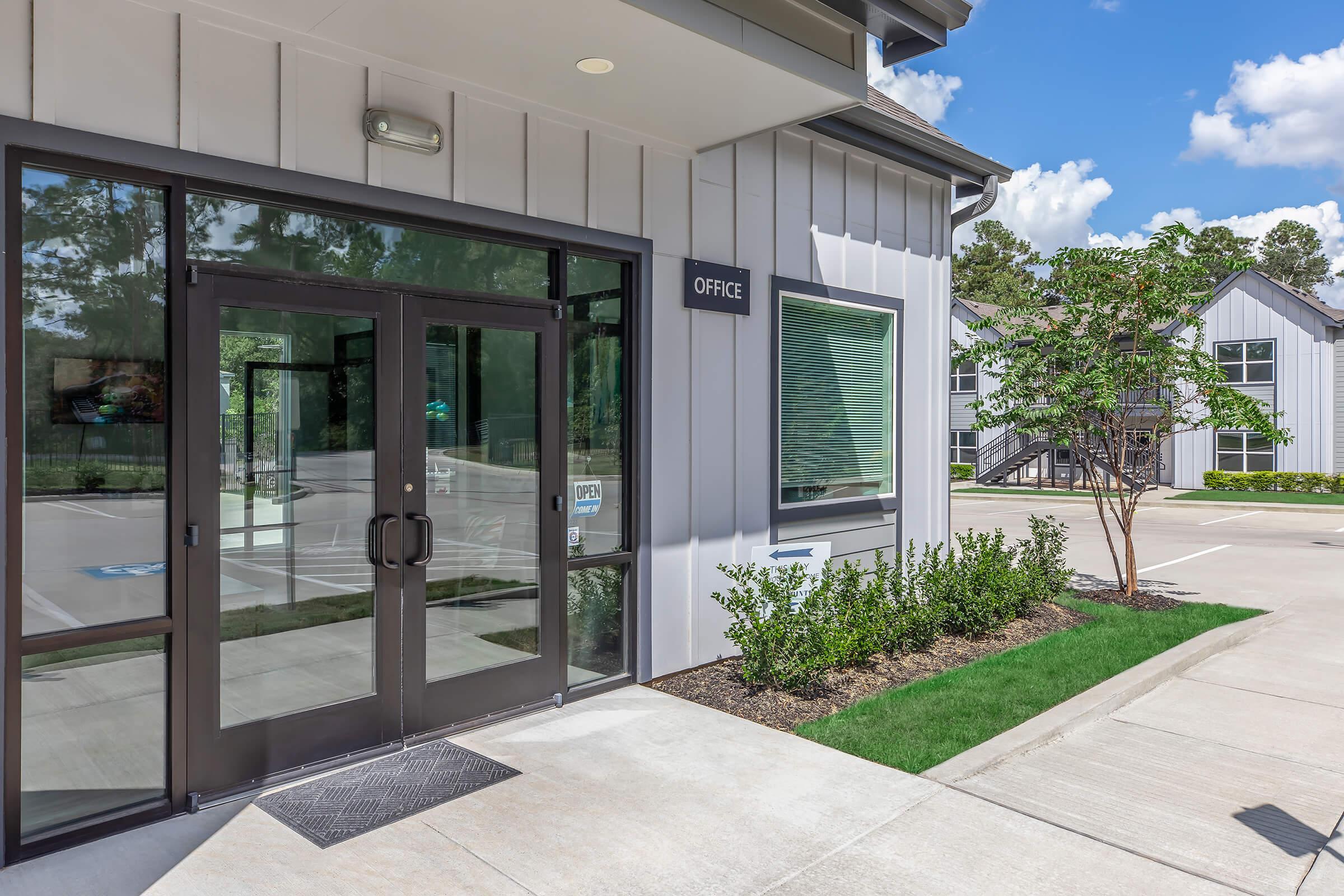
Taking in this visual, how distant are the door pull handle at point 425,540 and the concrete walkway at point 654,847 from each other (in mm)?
1124

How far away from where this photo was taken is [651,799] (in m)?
4.07

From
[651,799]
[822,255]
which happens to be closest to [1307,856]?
[651,799]

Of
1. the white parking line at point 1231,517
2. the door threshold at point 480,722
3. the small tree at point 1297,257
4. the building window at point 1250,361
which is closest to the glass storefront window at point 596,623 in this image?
the door threshold at point 480,722

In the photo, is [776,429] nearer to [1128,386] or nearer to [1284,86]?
[1128,386]

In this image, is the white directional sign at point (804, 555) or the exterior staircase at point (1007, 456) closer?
the white directional sign at point (804, 555)

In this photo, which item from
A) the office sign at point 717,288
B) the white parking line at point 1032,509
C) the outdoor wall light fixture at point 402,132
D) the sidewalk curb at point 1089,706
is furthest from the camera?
the white parking line at point 1032,509

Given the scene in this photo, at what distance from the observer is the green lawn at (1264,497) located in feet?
74.7

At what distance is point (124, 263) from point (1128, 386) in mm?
8387

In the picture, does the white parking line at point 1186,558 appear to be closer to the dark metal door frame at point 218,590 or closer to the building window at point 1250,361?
the dark metal door frame at point 218,590

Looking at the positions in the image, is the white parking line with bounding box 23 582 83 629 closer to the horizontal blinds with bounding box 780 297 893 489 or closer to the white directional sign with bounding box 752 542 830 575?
the white directional sign with bounding box 752 542 830 575

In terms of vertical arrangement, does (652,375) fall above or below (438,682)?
above

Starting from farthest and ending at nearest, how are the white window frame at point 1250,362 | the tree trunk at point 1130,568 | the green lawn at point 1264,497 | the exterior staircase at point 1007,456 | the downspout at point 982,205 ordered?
1. the exterior staircase at point 1007,456
2. the white window frame at point 1250,362
3. the green lawn at point 1264,497
4. the tree trunk at point 1130,568
5. the downspout at point 982,205

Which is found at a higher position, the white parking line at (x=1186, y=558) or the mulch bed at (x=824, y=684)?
the mulch bed at (x=824, y=684)

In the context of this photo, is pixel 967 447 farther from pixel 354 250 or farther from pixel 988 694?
pixel 354 250
